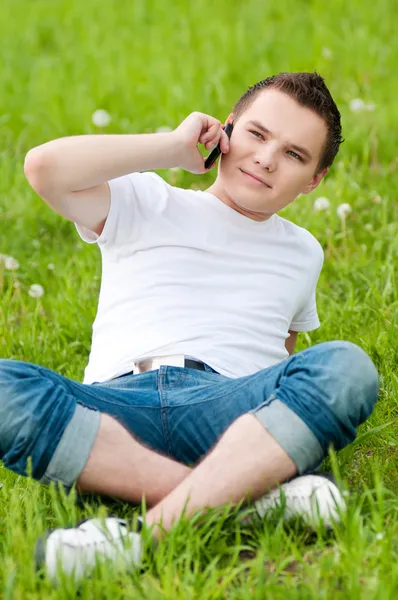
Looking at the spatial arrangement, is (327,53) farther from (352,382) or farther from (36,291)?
(352,382)

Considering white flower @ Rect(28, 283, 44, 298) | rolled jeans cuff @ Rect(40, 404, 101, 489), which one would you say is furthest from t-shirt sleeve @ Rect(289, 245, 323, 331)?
white flower @ Rect(28, 283, 44, 298)

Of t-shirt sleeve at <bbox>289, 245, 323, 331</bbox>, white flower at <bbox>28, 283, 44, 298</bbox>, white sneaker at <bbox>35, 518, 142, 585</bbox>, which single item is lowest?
white sneaker at <bbox>35, 518, 142, 585</bbox>

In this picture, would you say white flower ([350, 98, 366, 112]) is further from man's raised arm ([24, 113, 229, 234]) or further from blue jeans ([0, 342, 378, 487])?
blue jeans ([0, 342, 378, 487])

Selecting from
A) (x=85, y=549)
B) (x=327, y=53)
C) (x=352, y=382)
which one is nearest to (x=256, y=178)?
(x=352, y=382)

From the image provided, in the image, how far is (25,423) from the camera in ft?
6.60

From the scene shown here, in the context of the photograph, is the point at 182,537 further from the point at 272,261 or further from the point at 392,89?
the point at 392,89

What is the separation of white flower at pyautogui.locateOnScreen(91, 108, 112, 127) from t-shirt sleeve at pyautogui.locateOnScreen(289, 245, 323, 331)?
224cm

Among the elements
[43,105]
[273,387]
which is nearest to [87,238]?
[273,387]

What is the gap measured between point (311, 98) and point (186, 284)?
637mm

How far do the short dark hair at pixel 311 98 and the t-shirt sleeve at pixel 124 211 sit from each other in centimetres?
38

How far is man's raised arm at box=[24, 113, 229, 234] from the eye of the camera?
2303 mm

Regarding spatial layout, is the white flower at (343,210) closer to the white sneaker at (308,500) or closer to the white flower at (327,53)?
the white flower at (327,53)

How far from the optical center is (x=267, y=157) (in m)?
2.51

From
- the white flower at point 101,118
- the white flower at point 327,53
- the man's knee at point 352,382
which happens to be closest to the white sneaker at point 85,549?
the man's knee at point 352,382
